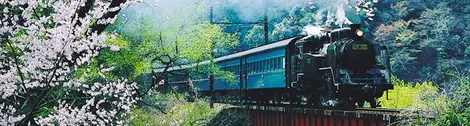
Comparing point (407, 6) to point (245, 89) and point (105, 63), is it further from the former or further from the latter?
point (105, 63)

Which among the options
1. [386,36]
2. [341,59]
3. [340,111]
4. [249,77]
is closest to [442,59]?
[386,36]

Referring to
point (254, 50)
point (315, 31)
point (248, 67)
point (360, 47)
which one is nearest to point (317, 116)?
point (360, 47)

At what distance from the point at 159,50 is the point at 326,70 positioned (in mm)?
6323

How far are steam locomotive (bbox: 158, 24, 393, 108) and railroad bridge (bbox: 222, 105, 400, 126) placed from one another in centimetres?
55

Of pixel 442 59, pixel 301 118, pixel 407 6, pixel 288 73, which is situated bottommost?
pixel 301 118

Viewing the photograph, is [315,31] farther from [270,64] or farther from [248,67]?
[248,67]

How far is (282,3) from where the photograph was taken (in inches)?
1623

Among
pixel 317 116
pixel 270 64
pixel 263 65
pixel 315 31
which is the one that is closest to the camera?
pixel 317 116

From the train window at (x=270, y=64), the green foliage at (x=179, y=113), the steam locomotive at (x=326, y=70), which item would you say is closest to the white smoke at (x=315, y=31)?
the steam locomotive at (x=326, y=70)

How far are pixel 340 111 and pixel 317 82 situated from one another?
Result: 3191 mm

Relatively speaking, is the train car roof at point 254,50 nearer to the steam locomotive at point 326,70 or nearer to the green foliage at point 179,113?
the steam locomotive at point 326,70

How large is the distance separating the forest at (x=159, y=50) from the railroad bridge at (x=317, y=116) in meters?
0.54

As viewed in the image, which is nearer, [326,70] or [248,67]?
[326,70]

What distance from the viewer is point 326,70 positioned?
15070 millimetres
